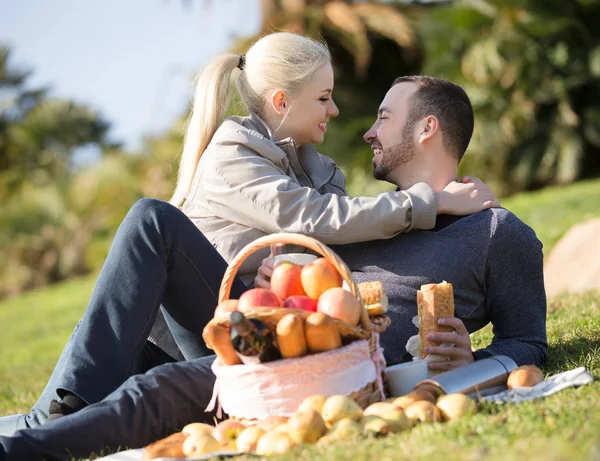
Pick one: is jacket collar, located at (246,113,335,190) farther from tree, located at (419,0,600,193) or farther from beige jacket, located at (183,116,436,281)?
tree, located at (419,0,600,193)

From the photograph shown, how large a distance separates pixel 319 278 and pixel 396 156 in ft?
4.11

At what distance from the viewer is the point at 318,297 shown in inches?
125

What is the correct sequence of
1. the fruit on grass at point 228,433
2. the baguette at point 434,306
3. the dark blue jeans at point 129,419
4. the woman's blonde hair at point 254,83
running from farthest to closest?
the woman's blonde hair at point 254,83 < the baguette at point 434,306 < the dark blue jeans at point 129,419 < the fruit on grass at point 228,433

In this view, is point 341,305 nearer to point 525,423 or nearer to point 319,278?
point 319,278

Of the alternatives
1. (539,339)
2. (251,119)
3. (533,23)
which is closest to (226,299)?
(251,119)

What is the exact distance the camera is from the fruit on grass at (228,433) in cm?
290

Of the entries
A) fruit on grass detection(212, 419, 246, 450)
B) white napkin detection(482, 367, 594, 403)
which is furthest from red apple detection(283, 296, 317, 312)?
white napkin detection(482, 367, 594, 403)

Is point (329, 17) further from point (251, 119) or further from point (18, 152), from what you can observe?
point (18, 152)

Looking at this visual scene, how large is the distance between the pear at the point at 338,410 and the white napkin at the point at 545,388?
53 cm

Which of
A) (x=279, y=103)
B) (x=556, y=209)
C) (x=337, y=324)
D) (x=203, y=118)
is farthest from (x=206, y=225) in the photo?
(x=556, y=209)

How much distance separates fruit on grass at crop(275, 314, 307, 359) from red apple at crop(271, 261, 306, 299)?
0.32 m

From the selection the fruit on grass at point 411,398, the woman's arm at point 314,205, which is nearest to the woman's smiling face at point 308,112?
the woman's arm at point 314,205

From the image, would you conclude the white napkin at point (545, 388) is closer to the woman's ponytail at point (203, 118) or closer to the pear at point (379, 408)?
the pear at point (379, 408)

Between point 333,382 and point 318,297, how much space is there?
0.35m
